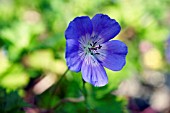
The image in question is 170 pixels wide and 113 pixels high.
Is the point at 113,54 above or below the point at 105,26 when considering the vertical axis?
below

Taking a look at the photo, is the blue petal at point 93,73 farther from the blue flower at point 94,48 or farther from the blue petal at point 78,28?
the blue petal at point 78,28

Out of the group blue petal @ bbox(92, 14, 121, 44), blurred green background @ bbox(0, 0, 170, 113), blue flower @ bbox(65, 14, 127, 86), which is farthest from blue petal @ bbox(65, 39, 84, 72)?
blurred green background @ bbox(0, 0, 170, 113)

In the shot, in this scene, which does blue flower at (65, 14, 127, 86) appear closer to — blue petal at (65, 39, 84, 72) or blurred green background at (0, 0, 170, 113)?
blue petal at (65, 39, 84, 72)

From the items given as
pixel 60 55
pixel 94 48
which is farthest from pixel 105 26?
pixel 60 55

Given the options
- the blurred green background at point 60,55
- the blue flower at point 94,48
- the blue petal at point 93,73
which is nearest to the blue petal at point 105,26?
the blue flower at point 94,48

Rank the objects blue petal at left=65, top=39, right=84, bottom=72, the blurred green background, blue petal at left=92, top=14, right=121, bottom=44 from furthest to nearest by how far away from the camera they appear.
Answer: the blurred green background → blue petal at left=92, top=14, right=121, bottom=44 → blue petal at left=65, top=39, right=84, bottom=72

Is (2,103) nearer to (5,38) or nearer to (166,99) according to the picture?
(5,38)

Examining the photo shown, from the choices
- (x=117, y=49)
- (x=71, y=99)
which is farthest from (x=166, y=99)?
(x=117, y=49)

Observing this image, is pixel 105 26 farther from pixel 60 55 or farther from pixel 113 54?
pixel 60 55
